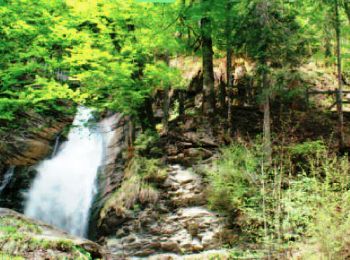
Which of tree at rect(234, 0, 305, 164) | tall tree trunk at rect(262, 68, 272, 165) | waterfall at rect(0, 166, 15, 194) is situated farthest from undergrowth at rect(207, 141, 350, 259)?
waterfall at rect(0, 166, 15, 194)

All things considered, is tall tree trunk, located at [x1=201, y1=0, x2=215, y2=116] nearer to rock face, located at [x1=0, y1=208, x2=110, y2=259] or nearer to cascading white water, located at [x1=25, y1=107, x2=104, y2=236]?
cascading white water, located at [x1=25, y1=107, x2=104, y2=236]

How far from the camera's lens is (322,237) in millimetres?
6352

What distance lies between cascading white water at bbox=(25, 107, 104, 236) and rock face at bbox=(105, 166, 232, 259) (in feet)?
10.9

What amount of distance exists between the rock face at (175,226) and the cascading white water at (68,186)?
131 inches

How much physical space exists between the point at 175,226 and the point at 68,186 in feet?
22.4

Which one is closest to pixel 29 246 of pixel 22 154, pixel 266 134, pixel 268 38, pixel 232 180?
pixel 232 180

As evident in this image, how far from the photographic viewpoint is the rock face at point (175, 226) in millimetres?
10906

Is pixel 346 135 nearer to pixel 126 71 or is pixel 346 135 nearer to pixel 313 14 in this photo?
pixel 313 14

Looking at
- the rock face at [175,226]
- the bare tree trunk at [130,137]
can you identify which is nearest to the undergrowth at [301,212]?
the rock face at [175,226]

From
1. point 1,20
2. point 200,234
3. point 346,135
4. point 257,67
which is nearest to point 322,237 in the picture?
point 200,234

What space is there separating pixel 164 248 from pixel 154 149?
4.25 meters

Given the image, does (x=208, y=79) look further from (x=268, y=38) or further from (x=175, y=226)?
(x=175, y=226)

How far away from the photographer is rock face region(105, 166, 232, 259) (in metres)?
10.9

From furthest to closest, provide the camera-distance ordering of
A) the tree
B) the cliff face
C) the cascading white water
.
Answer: the cliff face, the cascading white water, the tree
